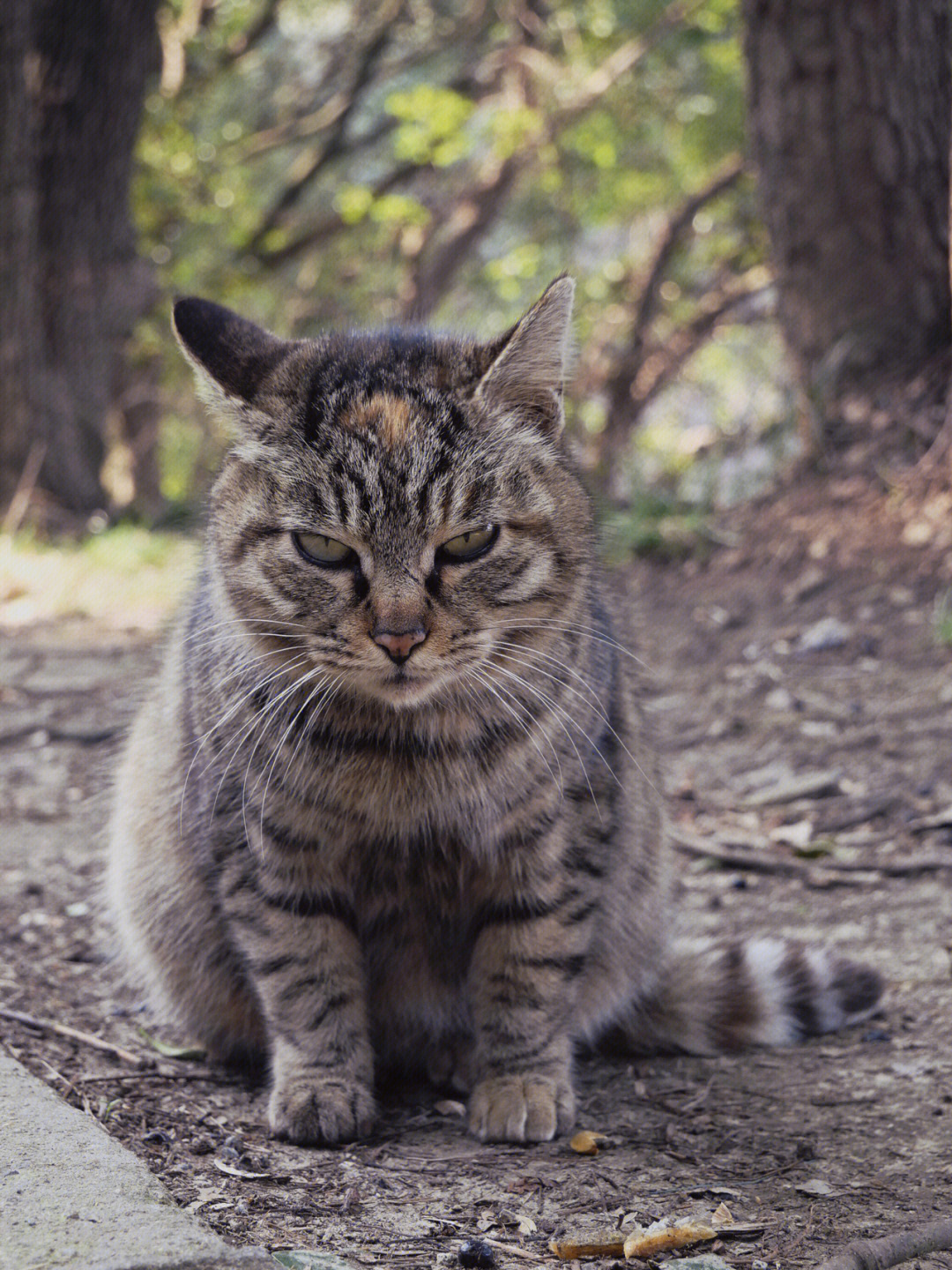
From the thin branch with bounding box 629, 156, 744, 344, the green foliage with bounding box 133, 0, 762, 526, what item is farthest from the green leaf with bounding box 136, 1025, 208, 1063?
the green foliage with bounding box 133, 0, 762, 526

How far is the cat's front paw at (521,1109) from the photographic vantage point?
2258mm

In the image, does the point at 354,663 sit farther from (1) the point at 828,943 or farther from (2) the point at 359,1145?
(1) the point at 828,943

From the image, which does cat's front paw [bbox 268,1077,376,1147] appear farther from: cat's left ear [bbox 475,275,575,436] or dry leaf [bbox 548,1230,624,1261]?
cat's left ear [bbox 475,275,575,436]

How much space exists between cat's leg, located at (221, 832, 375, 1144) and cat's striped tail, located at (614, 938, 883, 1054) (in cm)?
71

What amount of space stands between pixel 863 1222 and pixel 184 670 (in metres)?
1.68

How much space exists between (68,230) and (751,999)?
7178 millimetres

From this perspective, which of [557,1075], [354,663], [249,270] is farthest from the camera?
[249,270]

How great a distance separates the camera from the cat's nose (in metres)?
2.12

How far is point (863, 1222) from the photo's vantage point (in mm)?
1810

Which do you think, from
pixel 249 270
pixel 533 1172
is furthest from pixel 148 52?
pixel 533 1172

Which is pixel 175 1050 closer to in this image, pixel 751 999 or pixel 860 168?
pixel 751 999

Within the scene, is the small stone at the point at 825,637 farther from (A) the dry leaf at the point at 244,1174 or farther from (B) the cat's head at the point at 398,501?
(A) the dry leaf at the point at 244,1174

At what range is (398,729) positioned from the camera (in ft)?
7.57

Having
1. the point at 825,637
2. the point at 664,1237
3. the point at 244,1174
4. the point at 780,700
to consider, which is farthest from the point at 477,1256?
the point at 825,637
